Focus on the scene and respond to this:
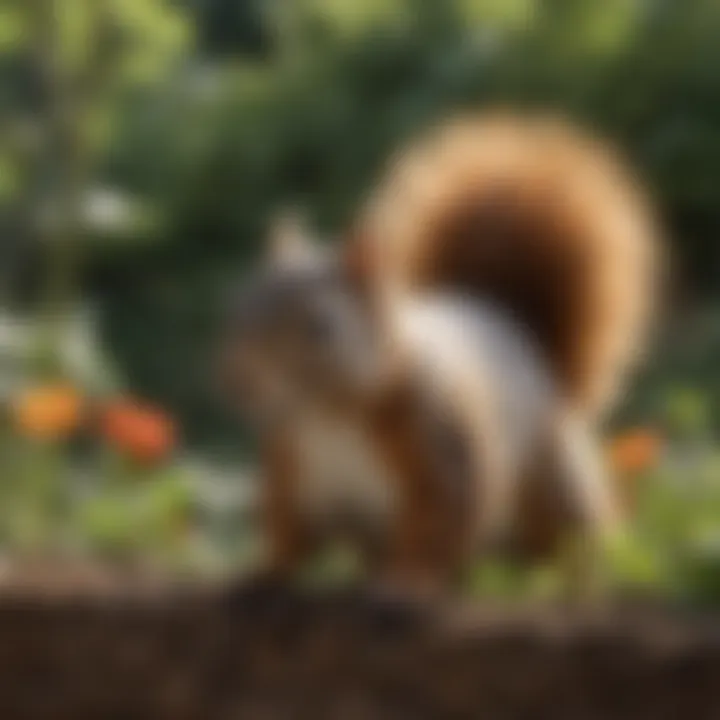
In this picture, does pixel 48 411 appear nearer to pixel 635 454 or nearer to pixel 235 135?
pixel 635 454

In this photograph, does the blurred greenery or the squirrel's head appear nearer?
the squirrel's head

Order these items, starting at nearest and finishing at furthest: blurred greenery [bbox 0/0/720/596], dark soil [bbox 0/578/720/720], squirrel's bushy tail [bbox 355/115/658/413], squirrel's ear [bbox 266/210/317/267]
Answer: dark soil [bbox 0/578/720/720], squirrel's ear [bbox 266/210/317/267], squirrel's bushy tail [bbox 355/115/658/413], blurred greenery [bbox 0/0/720/596]

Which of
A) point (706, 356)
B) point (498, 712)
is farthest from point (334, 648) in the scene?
point (706, 356)

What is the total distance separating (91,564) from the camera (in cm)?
124

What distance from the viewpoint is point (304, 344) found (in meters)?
1.08

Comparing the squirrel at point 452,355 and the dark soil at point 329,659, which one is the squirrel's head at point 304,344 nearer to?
the squirrel at point 452,355

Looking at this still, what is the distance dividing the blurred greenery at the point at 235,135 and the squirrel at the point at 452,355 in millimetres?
196

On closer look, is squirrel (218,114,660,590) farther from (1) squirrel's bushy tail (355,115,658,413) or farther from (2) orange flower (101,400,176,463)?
(2) orange flower (101,400,176,463)

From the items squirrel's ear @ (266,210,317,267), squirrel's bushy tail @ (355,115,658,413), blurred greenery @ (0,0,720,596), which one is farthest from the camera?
blurred greenery @ (0,0,720,596)

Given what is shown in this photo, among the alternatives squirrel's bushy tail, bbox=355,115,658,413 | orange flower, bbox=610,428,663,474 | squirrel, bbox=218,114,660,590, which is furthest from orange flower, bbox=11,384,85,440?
orange flower, bbox=610,428,663,474

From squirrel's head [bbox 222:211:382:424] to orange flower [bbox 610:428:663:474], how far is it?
326 mm

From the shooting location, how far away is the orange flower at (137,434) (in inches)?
54.1

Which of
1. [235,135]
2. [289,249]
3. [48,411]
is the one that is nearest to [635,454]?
[289,249]

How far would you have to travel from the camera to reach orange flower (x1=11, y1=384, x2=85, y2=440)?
1364 millimetres
